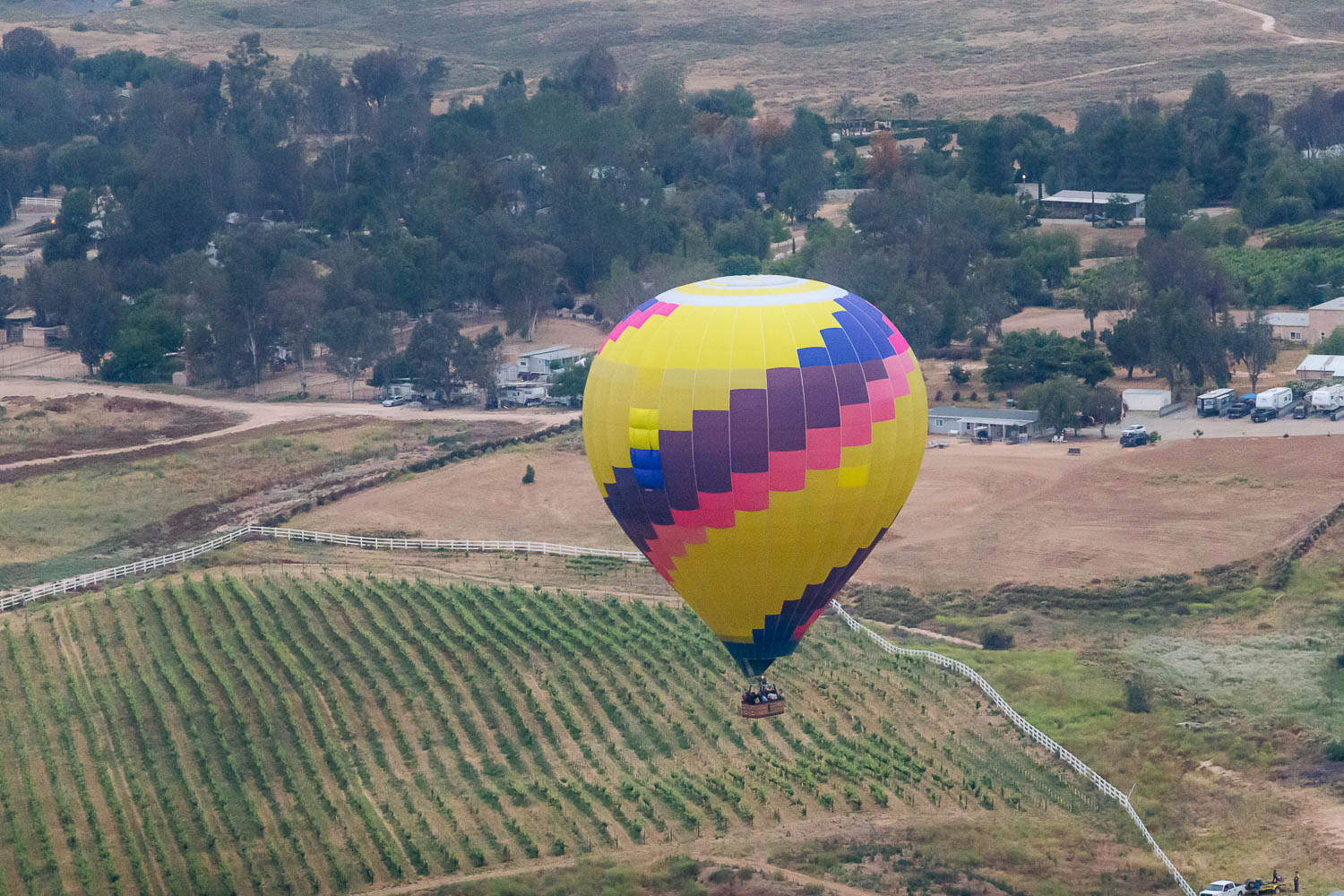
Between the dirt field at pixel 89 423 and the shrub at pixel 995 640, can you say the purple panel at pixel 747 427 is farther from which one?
the dirt field at pixel 89 423

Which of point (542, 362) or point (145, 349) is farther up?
point (542, 362)

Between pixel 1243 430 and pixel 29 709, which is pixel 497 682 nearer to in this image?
pixel 29 709

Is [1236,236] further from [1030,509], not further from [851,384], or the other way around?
[851,384]

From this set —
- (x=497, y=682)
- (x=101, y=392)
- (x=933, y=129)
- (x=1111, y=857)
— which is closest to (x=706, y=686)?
(x=497, y=682)

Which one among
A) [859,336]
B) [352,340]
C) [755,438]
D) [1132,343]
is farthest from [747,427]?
[352,340]

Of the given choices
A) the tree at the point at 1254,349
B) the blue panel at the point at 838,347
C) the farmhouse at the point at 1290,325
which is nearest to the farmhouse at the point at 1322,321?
the farmhouse at the point at 1290,325

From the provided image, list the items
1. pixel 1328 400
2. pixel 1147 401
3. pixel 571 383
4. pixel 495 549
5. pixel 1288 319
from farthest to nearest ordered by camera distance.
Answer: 1. pixel 1288 319
2. pixel 571 383
3. pixel 1147 401
4. pixel 1328 400
5. pixel 495 549

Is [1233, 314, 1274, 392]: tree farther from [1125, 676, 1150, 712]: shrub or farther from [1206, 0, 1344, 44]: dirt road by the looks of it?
[1206, 0, 1344, 44]: dirt road
